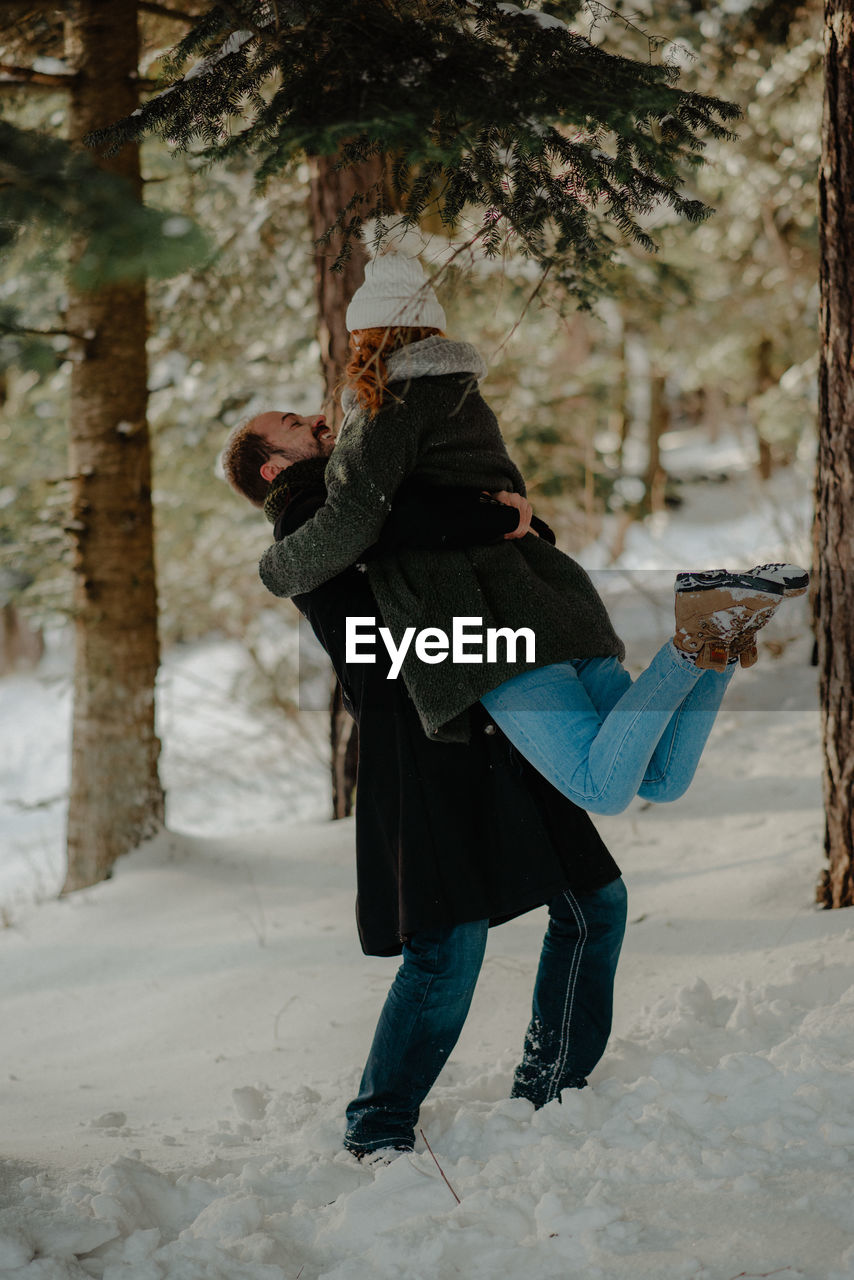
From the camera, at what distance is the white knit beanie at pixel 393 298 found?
2.54 meters

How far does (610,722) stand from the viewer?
231 centimetres

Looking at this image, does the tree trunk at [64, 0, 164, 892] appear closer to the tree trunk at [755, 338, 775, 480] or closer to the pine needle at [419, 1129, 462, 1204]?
the pine needle at [419, 1129, 462, 1204]

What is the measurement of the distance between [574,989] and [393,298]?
1.81m

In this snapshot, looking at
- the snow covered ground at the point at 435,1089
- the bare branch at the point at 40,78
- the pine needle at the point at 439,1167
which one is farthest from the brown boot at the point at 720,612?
the bare branch at the point at 40,78

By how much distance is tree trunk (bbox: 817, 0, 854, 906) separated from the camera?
3416 millimetres

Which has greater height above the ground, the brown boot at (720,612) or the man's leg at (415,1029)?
the brown boot at (720,612)

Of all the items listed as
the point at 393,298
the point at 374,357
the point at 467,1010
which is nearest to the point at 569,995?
the point at 467,1010

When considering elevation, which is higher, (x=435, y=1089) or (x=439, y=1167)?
(x=439, y=1167)

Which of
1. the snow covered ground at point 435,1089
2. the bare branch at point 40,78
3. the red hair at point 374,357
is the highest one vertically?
the bare branch at point 40,78

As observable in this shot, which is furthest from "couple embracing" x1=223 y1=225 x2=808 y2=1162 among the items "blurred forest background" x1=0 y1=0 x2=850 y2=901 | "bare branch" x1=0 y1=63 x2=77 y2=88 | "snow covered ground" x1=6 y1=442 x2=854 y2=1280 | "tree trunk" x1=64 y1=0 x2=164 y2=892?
"bare branch" x1=0 y1=63 x2=77 y2=88

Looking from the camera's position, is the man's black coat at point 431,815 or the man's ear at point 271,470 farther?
the man's ear at point 271,470

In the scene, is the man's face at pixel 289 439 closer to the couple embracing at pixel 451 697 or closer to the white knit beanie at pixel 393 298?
the couple embracing at pixel 451 697

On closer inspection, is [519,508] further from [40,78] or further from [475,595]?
[40,78]

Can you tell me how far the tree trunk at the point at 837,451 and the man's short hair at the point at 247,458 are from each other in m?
1.97
